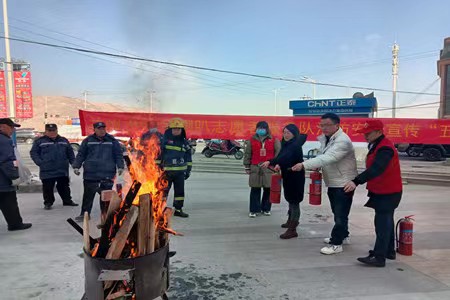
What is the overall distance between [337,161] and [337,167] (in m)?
0.14

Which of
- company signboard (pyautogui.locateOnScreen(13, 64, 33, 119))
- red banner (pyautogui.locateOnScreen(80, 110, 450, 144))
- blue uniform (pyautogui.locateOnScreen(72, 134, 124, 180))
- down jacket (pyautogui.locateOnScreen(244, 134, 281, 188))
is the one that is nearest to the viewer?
blue uniform (pyautogui.locateOnScreen(72, 134, 124, 180))

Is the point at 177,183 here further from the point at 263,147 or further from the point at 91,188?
the point at 263,147

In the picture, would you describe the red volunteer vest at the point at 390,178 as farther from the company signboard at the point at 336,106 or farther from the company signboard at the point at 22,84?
the company signboard at the point at 22,84

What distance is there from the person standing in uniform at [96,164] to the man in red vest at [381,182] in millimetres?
3860

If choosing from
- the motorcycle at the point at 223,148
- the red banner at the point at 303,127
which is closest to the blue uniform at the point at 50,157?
the red banner at the point at 303,127

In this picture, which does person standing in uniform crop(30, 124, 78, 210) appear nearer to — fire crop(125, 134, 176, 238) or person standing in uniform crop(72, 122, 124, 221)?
person standing in uniform crop(72, 122, 124, 221)

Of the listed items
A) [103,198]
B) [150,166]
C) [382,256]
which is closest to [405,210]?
[382,256]

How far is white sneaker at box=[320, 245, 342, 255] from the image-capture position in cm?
407

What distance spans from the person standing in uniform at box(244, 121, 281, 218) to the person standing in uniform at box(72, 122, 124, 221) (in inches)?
94.9

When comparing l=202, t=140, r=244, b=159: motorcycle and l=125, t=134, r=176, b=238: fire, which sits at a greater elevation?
l=125, t=134, r=176, b=238: fire

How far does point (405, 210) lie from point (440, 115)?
3485 cm

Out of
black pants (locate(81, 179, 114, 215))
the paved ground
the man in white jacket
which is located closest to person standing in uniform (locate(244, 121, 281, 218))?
the paved ground

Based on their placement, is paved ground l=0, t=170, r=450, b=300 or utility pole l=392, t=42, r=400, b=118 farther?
utility pole l=392, t=42, r=400, b=118

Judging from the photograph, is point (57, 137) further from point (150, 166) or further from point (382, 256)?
point (382, 256)
